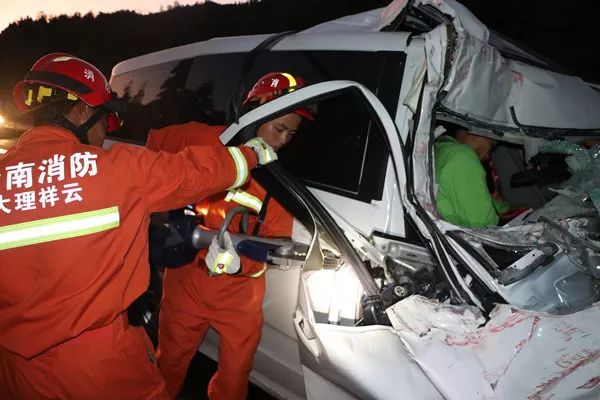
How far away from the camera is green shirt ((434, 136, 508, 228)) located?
2.02 m

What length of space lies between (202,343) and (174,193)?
5.15 ft

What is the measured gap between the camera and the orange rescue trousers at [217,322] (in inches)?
86.0

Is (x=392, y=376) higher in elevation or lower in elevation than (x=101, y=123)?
lower

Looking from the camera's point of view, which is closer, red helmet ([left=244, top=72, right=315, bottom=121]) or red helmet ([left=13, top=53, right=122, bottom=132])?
red helmet ([left=13, top=53, right=122, bottom=132])

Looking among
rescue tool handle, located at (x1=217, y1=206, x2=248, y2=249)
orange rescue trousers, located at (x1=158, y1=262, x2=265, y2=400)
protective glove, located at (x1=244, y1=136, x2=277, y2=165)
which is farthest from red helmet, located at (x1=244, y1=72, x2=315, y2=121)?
orange rescue trousers, located at (x1=158, y1=262, x2=265, y2=400)

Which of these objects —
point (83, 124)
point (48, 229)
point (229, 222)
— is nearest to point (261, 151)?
point (229, 222)

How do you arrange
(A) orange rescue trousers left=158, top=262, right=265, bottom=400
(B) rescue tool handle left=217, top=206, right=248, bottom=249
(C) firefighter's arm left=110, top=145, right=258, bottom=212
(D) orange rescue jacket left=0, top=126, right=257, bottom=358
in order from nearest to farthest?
(D) orange rescue jacket left=0, top=126, right=257, bottom=358 → (C) firefighter's arm left=110, top=145, right=258, bottom=212 → (B) rescue tool handle left=217, top=206, right=248, bottom=249 → (A) orange rescue trousers left=158, top=262, right=265, bottom=400

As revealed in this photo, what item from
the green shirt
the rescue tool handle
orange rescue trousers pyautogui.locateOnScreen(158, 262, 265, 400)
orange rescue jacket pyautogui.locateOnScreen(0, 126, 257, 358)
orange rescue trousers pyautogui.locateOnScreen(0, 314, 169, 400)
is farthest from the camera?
orange rescue trousers pyautogui.locateOnScreen(158, 262, 265, 400)

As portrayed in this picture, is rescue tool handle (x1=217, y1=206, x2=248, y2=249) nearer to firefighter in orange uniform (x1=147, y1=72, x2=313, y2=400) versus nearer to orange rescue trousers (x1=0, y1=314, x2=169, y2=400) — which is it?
firefighter in orange uniform (x1=147, y1=72, x2=313, y2=400)

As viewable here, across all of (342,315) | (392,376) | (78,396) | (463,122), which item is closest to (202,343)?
(78,396)

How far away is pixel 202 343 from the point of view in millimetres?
2662

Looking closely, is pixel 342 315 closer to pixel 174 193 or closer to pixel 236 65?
pixel 174 193

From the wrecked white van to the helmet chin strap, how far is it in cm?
54

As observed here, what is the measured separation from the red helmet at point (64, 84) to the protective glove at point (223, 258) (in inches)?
30.1
